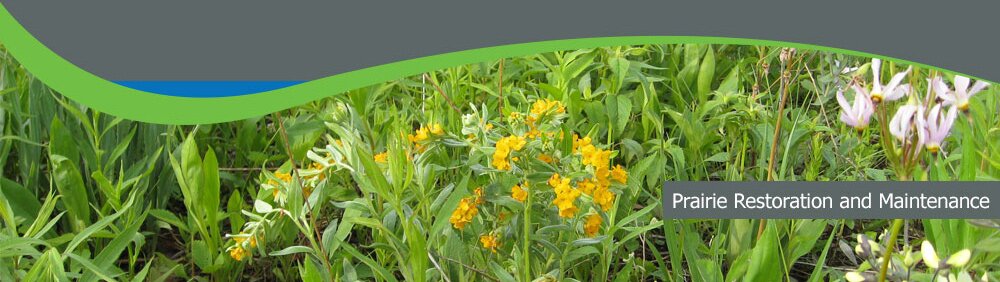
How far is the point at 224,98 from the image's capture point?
5.08 feet

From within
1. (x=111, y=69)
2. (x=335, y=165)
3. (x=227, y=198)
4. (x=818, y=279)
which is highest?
(x=111, y=69)

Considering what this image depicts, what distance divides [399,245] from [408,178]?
12cm

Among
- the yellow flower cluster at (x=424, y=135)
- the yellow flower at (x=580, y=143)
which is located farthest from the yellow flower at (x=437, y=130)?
the yellow flower at (x=580, y=143)

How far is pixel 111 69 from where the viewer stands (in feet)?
5.03

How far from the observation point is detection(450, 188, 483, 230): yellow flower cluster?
153 centimetres

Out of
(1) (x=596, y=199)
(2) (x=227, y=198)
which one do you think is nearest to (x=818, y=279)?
(1) (x=596, y=199)

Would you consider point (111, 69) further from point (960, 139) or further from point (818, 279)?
point (960, 139)

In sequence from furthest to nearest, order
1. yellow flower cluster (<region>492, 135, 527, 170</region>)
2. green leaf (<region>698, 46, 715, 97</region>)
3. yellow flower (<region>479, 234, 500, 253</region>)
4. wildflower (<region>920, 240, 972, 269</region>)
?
green leaf (<region>698, 46, 715, 97</region>), yellow flower (<region>479, 234, 500, 253</region>), yellow flower cluster (<region>492, 135, 527, 170</region>), wildflower (<region>920, 240, 972, 269</region>)

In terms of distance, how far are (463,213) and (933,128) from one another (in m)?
0.70

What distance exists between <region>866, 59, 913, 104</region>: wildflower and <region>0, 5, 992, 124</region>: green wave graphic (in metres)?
0.02

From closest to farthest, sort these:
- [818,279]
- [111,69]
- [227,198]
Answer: [111,69]
[818,279]
[227,198]

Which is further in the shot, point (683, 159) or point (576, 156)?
point (683, 159)

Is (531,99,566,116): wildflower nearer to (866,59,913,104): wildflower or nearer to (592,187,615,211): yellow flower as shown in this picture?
(592,187,615,211): yellow flower

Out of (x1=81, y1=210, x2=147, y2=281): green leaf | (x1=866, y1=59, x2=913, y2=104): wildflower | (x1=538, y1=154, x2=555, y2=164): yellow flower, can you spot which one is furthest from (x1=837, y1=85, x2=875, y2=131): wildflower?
(x1=81, y1=210, x2=147, y2=281): green leaf
